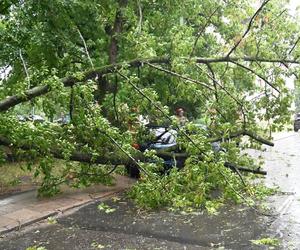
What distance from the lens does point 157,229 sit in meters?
6.69

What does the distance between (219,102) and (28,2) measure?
13.4 ft

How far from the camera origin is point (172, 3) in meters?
11.1

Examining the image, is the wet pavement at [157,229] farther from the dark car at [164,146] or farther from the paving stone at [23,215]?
the dark car at [164,146]

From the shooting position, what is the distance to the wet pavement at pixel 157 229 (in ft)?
19.8

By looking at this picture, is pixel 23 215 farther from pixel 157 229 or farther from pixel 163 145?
pixel 163 145

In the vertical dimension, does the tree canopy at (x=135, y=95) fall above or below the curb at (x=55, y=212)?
above

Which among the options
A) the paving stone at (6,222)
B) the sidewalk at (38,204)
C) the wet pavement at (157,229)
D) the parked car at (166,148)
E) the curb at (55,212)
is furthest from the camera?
the parked car at (166,148)

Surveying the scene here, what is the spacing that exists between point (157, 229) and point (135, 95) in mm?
2176

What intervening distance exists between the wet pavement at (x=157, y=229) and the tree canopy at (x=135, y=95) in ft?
2.00

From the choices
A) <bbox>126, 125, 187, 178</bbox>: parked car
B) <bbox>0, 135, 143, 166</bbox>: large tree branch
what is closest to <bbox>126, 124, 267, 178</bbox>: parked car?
<bbox>126, 125, 187, 178</bbox>: parked car

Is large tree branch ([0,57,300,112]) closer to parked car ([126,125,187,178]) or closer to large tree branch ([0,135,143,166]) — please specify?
large tree branch ([0,135,143,166])

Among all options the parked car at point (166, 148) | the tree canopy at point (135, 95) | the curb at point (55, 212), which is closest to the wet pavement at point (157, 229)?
the curb at point (55, 212)

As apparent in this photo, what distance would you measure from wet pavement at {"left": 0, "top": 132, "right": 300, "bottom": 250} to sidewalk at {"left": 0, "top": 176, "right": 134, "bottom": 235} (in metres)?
0.23

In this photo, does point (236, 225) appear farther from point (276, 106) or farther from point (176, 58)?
point (176, 58)
